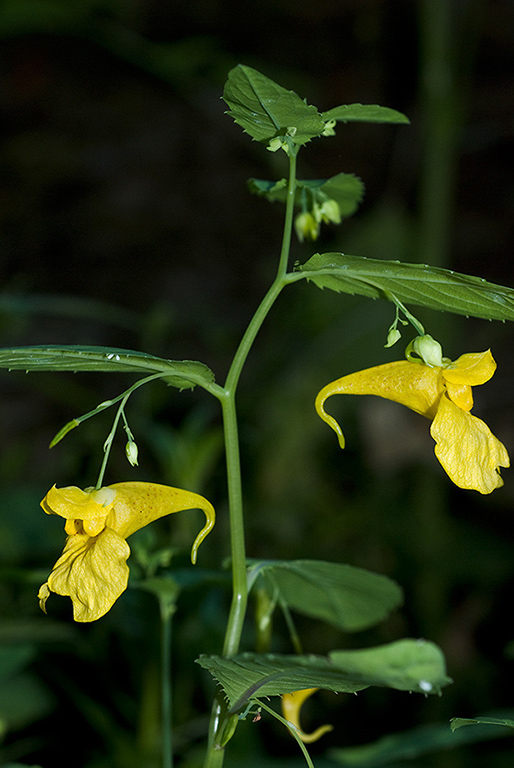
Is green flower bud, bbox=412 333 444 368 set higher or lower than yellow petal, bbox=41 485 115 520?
higher

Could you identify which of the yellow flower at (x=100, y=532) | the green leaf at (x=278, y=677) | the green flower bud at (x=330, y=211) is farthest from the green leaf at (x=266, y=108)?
the green leaf at (x=278, y=677)

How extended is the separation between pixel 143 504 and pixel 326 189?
44 cm

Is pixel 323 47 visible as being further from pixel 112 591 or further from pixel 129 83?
pixel 112 591

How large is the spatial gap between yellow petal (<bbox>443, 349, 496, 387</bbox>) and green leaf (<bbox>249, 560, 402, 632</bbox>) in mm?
260

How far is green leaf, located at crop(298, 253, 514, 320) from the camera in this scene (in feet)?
1.91

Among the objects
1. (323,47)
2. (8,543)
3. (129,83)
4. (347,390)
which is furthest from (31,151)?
(347,390)

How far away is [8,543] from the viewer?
59.7 inches

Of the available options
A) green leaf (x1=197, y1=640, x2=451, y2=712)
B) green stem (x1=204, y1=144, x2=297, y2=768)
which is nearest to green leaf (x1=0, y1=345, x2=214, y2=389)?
green stem (x1=204, y1=144, x2=297, y2=768)

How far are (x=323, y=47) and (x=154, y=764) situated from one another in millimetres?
3928

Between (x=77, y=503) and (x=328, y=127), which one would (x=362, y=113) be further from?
(x=77, y=503)

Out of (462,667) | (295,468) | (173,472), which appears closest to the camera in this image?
(173,472)

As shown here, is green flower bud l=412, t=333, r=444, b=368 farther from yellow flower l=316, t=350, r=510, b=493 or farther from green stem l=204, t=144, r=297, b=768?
green stem l=204, t=144, r=297, b=768

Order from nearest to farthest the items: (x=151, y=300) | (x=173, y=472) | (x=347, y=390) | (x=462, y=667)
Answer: (x=347, y=390)
(x=173, y=472)
(x=462, y=667)
(x=151, y=300)

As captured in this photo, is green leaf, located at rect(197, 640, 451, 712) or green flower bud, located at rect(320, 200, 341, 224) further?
green flower bud, located at rect(320, 200, 341, 224)
